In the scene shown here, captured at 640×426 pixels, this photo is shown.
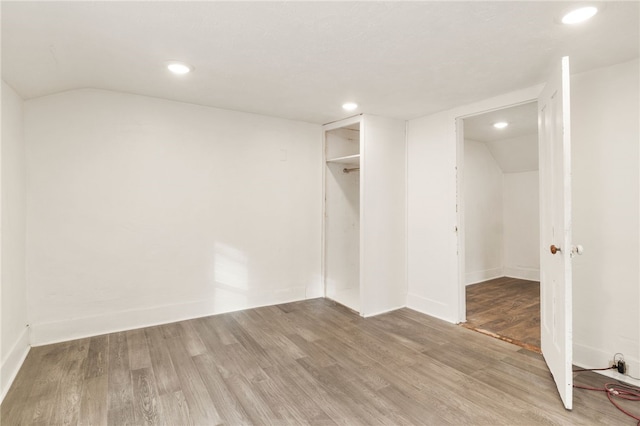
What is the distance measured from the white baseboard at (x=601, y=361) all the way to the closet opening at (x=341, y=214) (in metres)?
2.21

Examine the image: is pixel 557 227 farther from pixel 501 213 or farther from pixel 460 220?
pixel 501 213

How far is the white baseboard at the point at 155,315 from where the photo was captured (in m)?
2.80

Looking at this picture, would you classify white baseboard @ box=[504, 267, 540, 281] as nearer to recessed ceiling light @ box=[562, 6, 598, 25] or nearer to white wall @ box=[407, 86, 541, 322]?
white wall @ box=[407, 86, 541, 322]

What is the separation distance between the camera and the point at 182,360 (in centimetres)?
252

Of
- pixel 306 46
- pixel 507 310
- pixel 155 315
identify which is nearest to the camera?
pixel 306 46

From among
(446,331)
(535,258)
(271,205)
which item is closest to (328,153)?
(271,205)

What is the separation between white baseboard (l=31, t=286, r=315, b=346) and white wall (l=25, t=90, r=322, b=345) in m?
0.01

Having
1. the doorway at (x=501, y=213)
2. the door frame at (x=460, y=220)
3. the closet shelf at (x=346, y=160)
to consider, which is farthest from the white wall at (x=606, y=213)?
the closet shelf at (x=346, y=160)

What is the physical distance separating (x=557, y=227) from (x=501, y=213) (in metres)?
3.67

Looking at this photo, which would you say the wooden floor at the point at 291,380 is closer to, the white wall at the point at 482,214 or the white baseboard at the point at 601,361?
the white baseboard at the point at 601,361

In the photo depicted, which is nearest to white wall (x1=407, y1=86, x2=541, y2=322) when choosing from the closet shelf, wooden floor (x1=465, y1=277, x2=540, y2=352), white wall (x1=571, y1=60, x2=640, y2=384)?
wooden floor (x1=465, y1=277, x2=540, y2=352)

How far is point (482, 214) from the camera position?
17.2 ft

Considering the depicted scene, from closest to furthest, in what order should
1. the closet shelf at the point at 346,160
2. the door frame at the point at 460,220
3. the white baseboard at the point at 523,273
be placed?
the door frame at the point at 460,220, the closet shelf at the point at 346,160, the white baseboard at the point at 523,273

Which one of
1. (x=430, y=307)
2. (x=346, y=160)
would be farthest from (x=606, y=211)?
(x=346, y=160)
